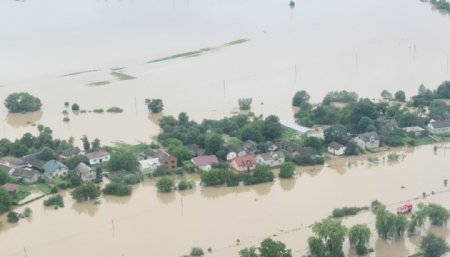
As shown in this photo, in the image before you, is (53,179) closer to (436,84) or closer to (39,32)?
(436,84)

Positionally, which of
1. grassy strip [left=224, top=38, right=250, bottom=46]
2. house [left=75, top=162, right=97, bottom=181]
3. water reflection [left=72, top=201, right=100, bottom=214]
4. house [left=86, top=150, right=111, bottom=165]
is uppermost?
grassy strip [left=224, top=38, right=250, bottom=46]

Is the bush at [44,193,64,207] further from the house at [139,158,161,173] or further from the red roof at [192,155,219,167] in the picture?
the red roof at [192,155,219,167]

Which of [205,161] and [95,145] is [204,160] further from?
[95,145]

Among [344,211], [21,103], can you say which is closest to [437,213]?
[344,211]

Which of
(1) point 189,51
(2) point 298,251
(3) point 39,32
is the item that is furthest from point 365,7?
(2) point 298,251

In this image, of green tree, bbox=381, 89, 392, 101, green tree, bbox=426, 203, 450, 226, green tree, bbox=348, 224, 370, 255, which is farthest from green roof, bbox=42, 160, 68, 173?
green tree, bbox=381, 89, 392, 101
